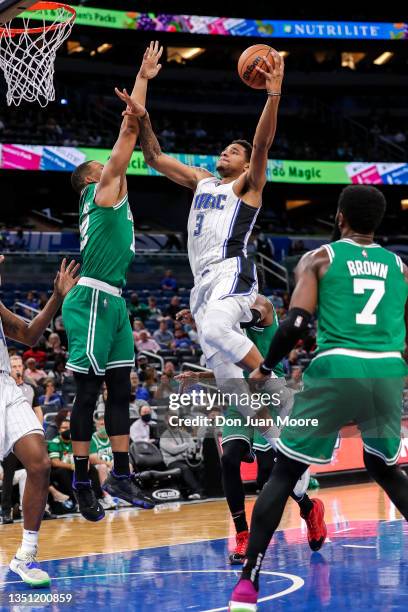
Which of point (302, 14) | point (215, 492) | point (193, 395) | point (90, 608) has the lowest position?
point (215, 492)

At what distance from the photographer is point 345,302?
18.2 feet

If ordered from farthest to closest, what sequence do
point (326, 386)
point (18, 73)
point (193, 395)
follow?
point (193, 395), point (18, 73), point (326, 386)

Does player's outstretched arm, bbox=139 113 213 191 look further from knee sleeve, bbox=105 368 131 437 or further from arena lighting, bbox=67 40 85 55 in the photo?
arena lighting, bbox=67 40 85 55

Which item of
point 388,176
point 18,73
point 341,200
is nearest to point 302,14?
point 388,176

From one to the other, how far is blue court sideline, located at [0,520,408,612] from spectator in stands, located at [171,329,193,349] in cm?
1215

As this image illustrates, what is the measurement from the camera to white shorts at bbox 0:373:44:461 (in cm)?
694

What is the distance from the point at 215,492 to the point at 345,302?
9684mm

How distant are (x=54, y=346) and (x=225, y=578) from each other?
12323 millimetres

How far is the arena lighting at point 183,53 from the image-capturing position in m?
41.0

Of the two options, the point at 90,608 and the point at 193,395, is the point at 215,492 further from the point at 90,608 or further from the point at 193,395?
the point at 90,608

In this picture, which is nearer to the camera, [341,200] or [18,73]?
[341,200]

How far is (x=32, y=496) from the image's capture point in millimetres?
7082

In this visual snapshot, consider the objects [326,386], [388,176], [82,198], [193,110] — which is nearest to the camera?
[326,386]

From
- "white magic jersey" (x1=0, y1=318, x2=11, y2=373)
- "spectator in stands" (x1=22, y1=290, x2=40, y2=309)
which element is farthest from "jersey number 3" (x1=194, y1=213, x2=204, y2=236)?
"spectator in stands" (x1=22, y1=290, x2=40, y2=309)
